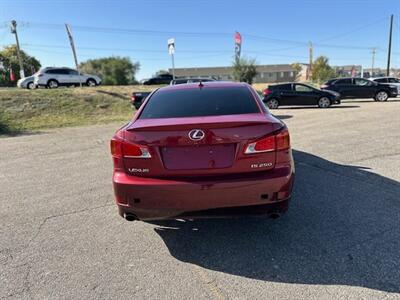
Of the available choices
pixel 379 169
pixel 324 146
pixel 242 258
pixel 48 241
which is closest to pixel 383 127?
pixel 324 146

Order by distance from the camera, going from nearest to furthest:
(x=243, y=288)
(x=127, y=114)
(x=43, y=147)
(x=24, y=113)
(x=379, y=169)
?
1. (x=243, y=288)
2. (x=379, y=169)
3. (x=43, y=147)
4. (x=24, y=113)
5. (x=127, y=114)

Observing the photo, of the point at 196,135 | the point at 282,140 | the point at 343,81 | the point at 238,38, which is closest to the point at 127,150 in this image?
the point at 196,135

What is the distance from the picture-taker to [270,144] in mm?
3082

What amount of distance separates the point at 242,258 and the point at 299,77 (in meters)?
105

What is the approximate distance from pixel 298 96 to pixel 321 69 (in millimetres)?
63636

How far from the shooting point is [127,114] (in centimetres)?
1781

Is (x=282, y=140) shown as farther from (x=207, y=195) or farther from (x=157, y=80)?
(x=157, y=80)

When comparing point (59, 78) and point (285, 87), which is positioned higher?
point (59, 78)

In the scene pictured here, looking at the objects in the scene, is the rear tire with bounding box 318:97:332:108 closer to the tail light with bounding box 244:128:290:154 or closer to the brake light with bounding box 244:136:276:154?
the tail light with bounding box 244:128:290:154

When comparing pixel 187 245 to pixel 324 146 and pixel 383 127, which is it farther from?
pixel 383 127

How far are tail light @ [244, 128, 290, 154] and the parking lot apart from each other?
1.02 meters

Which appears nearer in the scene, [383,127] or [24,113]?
[383,127]

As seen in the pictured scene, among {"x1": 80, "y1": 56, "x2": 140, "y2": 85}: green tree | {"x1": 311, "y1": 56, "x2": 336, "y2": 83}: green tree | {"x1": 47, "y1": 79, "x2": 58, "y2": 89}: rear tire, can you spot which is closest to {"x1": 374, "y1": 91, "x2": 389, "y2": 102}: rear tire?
{"x1": 47, "y1": 79, "x2": 58, "y2": 89}: rear tire

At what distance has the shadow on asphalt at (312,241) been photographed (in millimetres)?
2898
